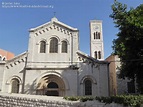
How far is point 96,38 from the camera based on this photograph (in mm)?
48719

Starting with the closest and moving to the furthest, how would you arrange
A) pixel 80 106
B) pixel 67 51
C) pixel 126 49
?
1. pixel 80 106
2. pixel 126 49
3. pixel 67 51

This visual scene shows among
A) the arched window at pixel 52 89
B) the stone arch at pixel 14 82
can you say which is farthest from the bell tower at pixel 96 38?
the stone arch at pixel 14 82

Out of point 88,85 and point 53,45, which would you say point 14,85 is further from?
point 88,85

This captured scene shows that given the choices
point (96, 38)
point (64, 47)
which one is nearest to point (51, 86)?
point (64, 47)

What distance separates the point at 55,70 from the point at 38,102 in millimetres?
8106

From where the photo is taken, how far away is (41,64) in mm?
21500

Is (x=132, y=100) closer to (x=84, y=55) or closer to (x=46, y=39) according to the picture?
(x=84, y=55)

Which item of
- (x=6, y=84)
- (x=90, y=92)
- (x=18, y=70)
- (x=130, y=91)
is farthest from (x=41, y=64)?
(x=130, y=91)

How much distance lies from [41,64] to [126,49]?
386 inches

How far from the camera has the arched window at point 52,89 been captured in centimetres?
2108

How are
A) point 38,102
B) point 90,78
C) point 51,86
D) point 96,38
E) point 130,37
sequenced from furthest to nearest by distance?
1. point 96,38
2. point 51,86
3. point 90,78
4. point 130,37
5. point 38,102

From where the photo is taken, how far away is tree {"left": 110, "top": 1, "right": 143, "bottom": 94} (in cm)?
1431

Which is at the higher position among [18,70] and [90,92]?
[18,70]

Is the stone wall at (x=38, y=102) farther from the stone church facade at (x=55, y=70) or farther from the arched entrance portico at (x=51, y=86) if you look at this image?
the arched entrance portico at (x=51, y=86)
